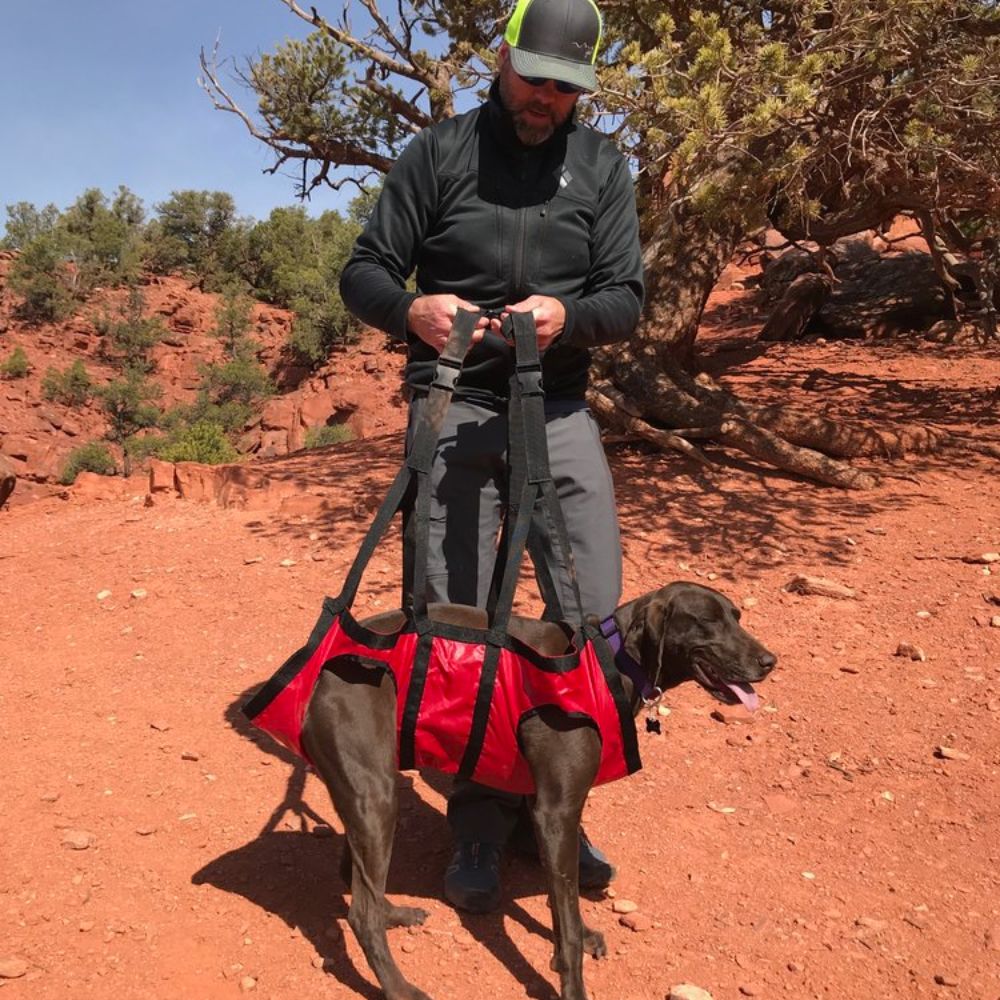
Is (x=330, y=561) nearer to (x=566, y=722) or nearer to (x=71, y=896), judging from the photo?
(x=71, y=896)

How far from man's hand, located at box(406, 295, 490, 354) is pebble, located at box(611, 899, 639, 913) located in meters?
1.75

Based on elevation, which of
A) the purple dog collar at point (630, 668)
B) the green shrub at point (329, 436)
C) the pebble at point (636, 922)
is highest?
the purple dog collar at point (630, 668)

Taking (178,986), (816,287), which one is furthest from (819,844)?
(816,287)

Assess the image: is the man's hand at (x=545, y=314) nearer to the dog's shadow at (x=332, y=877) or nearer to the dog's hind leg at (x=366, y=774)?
the dog's hind leg at (x=366, y=774)

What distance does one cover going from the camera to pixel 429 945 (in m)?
2.67

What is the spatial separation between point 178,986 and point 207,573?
3.58 meters

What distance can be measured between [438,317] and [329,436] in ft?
48.1

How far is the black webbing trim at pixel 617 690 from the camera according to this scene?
2.38m

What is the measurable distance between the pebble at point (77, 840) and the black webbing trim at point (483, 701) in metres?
1.49

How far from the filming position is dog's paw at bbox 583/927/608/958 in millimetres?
2609

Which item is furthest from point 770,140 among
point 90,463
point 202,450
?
point 90,463

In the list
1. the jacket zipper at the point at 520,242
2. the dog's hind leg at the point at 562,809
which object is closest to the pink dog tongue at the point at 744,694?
the dog's hind leg at the point at 562,809

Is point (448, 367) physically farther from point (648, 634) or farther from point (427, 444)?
point (648, 634)

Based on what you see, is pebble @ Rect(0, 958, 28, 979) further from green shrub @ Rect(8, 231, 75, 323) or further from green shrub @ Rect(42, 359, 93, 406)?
green shrub @ Rect(8, 231, 75, 323)
